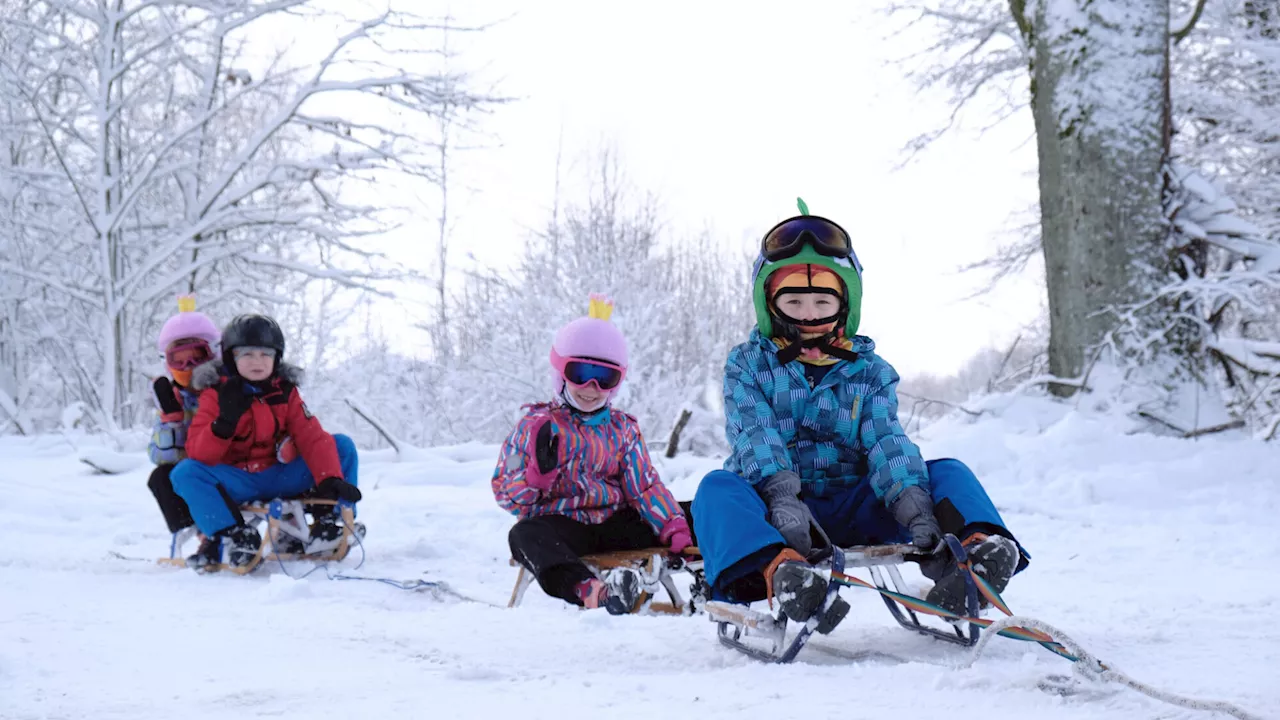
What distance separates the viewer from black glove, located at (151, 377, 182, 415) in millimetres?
5031

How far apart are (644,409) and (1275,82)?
9.42 meters

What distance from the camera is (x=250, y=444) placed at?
495 cm

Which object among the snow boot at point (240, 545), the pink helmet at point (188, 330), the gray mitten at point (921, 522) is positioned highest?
the pink helmet at point (188, 330)

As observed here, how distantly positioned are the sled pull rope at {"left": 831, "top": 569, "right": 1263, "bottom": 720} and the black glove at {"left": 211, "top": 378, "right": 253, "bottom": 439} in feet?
10.9

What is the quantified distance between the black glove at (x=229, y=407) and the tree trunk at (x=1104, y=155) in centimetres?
500

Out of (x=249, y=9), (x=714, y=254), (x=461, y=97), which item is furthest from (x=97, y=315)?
(x=714, y=254)

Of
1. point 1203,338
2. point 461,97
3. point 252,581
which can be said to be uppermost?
point 461,97

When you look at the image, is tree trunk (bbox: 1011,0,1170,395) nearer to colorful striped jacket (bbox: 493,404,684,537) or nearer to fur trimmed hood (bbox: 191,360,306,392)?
colorful striped jacket (bbox: 493,404,684,537)

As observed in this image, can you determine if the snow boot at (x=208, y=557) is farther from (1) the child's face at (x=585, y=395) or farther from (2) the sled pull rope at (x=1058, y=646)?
(2) the sled pull rope at (x=1058, y=646)

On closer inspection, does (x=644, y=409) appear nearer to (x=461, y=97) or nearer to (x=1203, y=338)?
(x=461, y=97)

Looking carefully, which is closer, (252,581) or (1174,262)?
(252,581)

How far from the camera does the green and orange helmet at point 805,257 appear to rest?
9.96 feet

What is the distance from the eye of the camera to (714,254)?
2045 cm

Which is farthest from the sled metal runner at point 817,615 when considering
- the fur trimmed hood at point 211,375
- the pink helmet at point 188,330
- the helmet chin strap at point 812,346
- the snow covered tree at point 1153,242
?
the snow covered tree at point 1153,242
